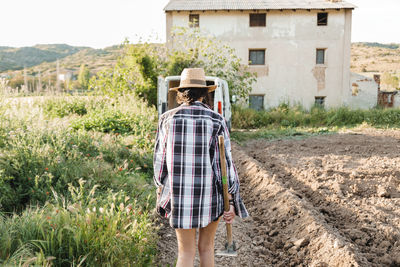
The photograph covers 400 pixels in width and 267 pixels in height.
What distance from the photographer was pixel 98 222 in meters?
3.36

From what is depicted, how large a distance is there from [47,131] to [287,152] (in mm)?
6321

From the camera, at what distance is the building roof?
20875mm

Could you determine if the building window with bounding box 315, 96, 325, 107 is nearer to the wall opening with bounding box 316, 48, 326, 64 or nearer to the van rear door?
the wall opening with bounding box 316, 48, 326, 64

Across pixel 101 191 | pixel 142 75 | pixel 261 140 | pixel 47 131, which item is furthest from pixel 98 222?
pixel 142 75

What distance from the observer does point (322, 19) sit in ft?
72.0

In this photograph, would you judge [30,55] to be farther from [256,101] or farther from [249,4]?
[256,101]

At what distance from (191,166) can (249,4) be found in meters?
20.8

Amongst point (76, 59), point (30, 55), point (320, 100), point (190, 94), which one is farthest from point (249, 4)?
point (30, 55)

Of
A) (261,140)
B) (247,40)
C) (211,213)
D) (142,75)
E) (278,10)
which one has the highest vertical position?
(278,10)

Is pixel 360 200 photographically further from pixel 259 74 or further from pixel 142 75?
pixel 259 74

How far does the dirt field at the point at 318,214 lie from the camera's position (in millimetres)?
3973

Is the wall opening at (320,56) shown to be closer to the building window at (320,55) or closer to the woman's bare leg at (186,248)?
the building window at (320,55)

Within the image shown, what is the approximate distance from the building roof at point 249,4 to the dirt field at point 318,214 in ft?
47.1

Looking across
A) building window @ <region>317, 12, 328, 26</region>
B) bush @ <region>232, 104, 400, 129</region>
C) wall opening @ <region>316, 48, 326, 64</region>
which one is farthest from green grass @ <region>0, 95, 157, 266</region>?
building window @ <region>317, 12, 328, 26</region>
